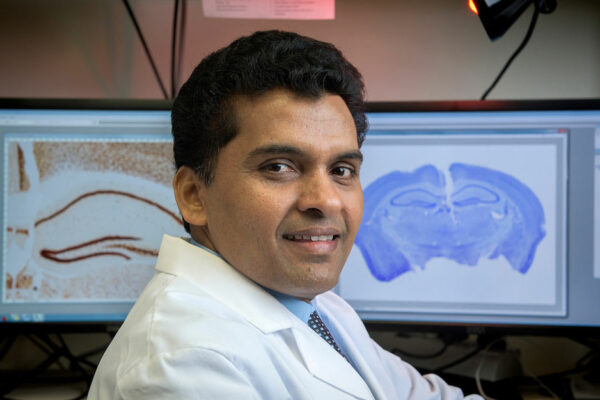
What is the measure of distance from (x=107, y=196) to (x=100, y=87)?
0.84 feet

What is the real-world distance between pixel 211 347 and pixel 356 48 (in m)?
Answer: 0.74

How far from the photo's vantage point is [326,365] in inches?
22.8

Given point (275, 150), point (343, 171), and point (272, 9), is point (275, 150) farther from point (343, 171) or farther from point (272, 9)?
point (272, 9)

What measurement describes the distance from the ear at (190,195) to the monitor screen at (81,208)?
0.92 feet

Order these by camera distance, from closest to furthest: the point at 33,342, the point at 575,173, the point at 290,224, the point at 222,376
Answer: the point at 222,376 → the point at 290,224 → the point at 575,173 → the point at 33,342

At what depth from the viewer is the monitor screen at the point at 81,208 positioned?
2.93ft

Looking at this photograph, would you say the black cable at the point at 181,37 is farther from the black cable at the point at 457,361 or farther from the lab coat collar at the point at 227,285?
the black cable at the point at 457,361

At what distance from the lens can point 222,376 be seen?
457mm

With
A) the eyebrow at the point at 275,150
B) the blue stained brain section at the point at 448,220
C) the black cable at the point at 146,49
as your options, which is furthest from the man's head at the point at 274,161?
the black cable at the point at 146,49

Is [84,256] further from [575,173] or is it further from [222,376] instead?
[575,173]

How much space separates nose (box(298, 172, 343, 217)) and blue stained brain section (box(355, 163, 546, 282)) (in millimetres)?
351

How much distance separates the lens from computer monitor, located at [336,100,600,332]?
0.88 meters

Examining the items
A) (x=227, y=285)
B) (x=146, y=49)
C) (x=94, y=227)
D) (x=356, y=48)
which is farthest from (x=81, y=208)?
(x=356, y=48)

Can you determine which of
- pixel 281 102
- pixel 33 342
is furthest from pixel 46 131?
pixel 281 102
